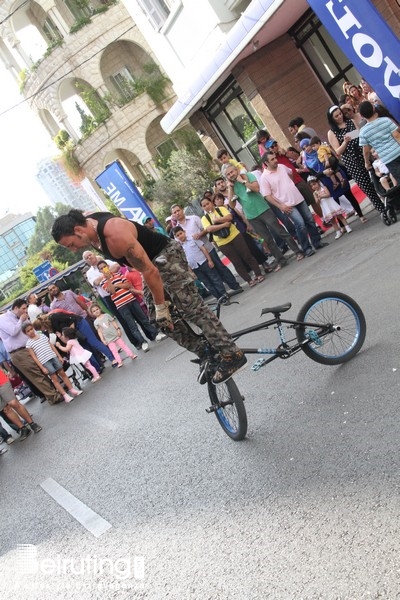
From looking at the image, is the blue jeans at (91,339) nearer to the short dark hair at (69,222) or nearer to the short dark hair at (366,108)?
the short dark hair at (366,108)

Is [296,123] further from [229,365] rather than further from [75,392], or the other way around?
[229,365]

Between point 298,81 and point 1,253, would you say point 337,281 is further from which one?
point 1,253

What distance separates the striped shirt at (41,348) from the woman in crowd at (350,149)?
5969 millimetres

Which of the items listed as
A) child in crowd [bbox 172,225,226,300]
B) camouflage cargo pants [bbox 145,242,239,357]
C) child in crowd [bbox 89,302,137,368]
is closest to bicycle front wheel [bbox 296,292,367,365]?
camouflage cargo pants [bbox 145,242,239,357]

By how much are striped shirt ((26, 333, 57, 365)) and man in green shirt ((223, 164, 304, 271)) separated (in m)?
4.20

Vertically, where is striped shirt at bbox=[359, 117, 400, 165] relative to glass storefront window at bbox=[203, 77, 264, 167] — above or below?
below

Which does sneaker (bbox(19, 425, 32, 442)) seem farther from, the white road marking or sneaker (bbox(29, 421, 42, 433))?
the white road marking

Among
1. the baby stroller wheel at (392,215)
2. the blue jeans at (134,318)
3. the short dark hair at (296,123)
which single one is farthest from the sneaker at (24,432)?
the short dark hair at (296,123)

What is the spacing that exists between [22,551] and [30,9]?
33.2 metres

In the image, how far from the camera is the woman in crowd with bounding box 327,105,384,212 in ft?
29.3

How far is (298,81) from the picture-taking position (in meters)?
16.0

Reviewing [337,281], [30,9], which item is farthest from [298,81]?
[30,9]

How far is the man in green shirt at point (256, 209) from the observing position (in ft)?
32.9

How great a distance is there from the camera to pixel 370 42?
775cm
